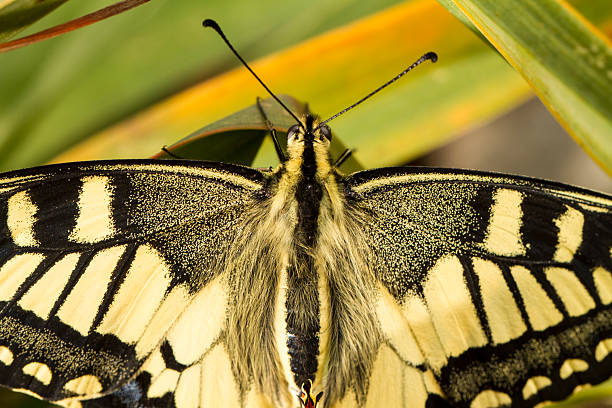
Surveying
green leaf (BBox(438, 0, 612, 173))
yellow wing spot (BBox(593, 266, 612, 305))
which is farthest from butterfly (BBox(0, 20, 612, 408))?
green leaf (BBox(438, 0, 612, 173))

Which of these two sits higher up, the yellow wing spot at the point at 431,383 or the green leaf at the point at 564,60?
the green leaf at the point at 564,60

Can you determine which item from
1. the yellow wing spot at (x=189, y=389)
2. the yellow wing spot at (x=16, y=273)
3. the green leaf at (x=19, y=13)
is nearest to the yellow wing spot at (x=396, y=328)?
the yellow wing spot at (x=189, y=389)

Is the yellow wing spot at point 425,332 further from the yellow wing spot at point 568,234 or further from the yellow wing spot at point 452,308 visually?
the yellow wing spot at point 568,234

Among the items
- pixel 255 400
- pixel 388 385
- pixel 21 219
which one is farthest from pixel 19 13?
pixel 388 385

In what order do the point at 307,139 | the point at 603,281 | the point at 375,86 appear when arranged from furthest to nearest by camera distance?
the point at 375,86 < the point at 307,139 < the point at 603,281

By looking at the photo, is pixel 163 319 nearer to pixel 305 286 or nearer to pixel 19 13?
pixel 305 286

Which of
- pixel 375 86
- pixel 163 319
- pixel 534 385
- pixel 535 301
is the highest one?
pixel 375 86
